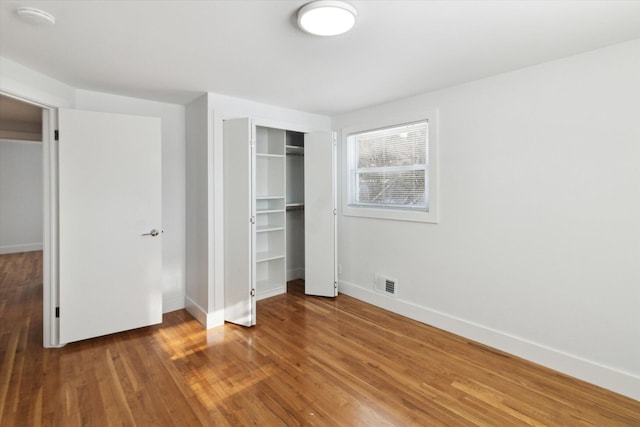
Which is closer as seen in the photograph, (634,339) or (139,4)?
(139,4)

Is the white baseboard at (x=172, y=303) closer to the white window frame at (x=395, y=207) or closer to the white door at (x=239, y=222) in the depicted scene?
the white door at (x=239, y=222)

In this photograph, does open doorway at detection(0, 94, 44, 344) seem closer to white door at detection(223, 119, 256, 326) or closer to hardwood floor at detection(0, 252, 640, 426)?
hardwood floor at detection(0, 252, 640, 426)

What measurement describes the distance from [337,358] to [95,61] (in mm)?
2975

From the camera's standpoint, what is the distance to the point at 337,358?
2.59 m

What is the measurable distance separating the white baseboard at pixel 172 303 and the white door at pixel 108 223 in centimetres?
42

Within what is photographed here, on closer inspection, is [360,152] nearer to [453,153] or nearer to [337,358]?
[453,153]

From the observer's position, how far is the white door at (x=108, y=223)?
9.06ft

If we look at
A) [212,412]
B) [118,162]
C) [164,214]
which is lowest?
[212,412]

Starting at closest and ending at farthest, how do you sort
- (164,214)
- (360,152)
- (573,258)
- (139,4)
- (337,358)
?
(139,4) → (573,258) → (337,358) → (164,214) → (360,152)

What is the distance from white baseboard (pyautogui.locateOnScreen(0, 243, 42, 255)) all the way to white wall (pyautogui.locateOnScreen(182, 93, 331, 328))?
6162 millimetres

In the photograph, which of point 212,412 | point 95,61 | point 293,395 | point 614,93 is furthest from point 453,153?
point 95,61

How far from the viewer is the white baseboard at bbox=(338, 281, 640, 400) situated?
85.2 inches

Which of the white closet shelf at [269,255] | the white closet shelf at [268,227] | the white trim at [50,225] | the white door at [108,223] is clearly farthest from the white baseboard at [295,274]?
the white trim at [50,225]

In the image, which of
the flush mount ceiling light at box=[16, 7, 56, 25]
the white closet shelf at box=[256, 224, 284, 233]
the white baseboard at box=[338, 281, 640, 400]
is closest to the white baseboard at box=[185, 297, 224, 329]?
the white closet shelf at box=[256, 224, 284, 233]
